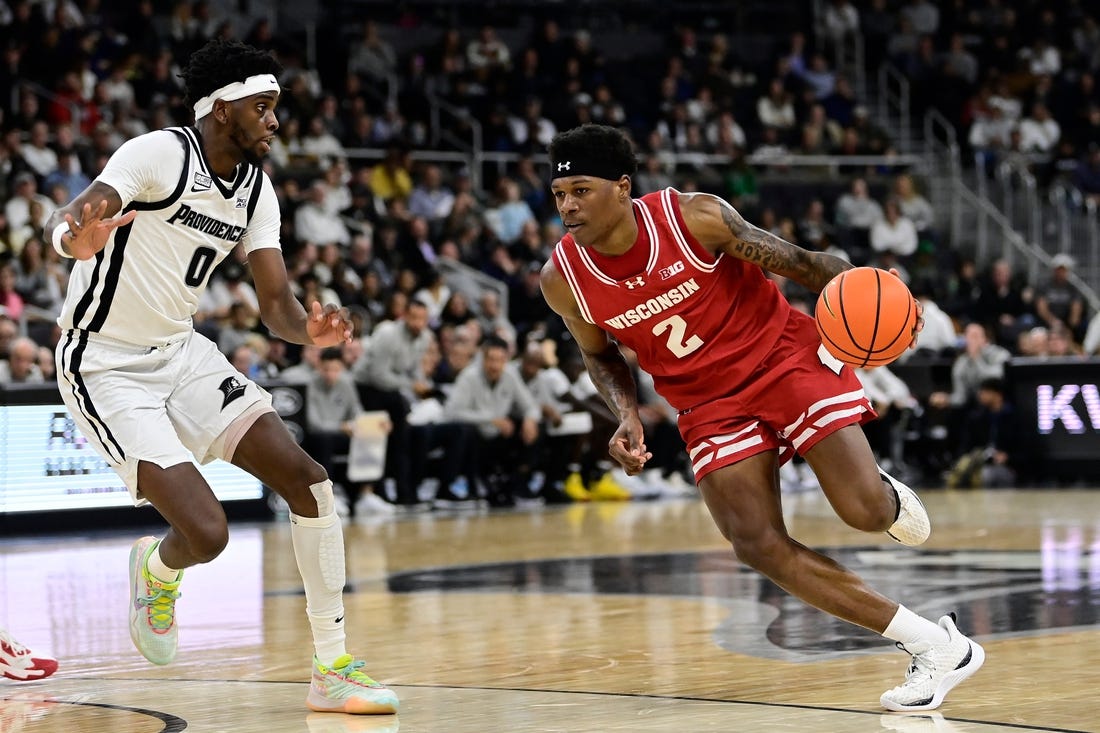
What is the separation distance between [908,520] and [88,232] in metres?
2.76

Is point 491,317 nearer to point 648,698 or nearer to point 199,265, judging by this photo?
point 199,265

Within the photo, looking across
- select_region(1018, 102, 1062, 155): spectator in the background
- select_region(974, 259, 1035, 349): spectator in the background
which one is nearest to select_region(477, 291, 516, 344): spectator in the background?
select_region(974, 259, 1035, 349): spectator in the background

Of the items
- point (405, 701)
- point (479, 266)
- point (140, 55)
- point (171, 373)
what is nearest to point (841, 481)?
point (405, 701)

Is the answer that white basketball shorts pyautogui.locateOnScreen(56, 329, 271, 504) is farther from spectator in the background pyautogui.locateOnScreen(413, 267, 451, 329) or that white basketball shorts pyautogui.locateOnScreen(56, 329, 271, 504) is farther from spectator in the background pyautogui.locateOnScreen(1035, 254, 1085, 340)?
spectator in the background pyautogui.locateOnScreen(1035, 254, 1085, 340)

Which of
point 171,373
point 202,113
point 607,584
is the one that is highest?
point 202,113

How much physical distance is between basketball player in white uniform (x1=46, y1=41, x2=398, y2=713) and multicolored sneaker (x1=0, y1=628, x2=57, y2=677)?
18.1 inches

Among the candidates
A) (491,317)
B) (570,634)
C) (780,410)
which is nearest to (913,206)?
(491,317)

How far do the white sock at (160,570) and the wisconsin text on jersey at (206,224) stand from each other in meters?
1.11

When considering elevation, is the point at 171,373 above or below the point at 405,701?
above

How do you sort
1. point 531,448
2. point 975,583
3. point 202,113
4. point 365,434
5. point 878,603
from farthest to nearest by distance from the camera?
point 531,448, point 365,434, point 975,583, point 202,113, point 878,603

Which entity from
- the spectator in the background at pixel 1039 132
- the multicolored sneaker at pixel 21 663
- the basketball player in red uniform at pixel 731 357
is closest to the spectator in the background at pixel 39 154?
the multicolored sneaker at pixel 21 663

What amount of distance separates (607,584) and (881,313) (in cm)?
361

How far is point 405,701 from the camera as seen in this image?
528cm

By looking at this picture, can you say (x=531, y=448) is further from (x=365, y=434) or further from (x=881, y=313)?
(x=881, y=313)
